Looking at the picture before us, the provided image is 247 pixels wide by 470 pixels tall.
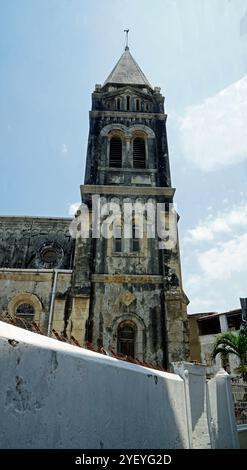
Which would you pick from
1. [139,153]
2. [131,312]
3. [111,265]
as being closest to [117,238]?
[111,265]

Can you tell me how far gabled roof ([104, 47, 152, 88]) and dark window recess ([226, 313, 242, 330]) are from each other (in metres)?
20.6

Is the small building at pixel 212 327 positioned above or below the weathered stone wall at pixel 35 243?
above

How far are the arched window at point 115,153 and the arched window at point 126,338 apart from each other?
8225mm

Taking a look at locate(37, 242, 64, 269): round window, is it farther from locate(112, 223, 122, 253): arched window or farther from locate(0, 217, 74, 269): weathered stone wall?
locate(112, 223, 122, 253): arched window

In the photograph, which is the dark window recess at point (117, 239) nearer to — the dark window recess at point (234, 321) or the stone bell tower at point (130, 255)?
the stone bell tower at point (130, 255)

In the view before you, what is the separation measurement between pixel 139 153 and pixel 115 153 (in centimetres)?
129

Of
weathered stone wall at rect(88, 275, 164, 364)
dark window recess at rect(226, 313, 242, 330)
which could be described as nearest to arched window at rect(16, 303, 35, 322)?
weathered stone wall at rect(88, 275, 164, 364)

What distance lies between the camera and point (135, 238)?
1477 cm

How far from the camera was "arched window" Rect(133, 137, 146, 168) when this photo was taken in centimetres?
1722

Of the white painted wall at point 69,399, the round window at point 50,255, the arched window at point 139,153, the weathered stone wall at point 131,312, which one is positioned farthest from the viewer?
the arched window at point 139,153

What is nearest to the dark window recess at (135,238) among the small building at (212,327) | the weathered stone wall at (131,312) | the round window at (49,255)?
the weathered stone wall at (131,312)

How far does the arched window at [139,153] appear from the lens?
17.2m

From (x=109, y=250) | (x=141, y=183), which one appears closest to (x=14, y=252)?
(x=109, y=250)
